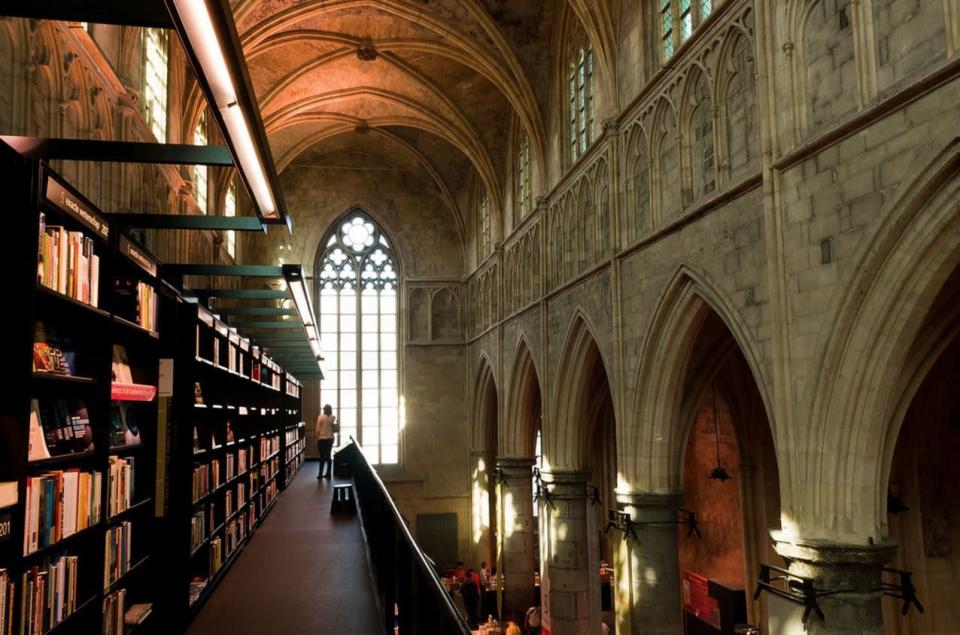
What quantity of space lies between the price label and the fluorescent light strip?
Result: 73.3 inches

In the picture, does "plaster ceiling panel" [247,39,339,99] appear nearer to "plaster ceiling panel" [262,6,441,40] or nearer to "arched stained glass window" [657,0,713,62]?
"plaster ceiling panel" [262,6,441,40]

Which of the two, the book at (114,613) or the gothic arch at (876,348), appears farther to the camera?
the gothic arch at (876,348)

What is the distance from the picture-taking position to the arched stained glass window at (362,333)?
2414 cm

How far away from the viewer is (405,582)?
390 centimetres

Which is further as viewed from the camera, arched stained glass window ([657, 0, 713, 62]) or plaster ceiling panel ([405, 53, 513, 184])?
plaster ceiling panel ([405, 53, 513, 184])

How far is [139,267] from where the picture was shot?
4.59 meters

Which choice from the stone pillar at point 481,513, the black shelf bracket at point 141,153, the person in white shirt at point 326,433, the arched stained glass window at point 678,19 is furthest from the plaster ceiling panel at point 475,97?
the black shelf bracket at point 141,153

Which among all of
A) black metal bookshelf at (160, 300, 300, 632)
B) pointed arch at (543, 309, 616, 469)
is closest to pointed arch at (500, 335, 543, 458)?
pointed arch at (543, 309, 616, 469)

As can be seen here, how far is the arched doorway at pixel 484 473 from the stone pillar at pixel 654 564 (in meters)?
12.1

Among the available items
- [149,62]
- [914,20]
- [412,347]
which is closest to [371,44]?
[149,62]

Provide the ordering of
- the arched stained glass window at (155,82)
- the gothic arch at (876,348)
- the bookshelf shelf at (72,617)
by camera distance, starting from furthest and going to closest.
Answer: the arched stained glass window at (155,82) < the gothic arch at (876,348) < the bookshelf shelf at (72,617)

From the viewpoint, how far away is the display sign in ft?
46.8

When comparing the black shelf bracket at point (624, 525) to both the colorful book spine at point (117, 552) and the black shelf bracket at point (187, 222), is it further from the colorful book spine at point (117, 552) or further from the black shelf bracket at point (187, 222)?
the colorful book spine at point (117, 552)

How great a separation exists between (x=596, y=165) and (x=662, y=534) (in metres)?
5.60
